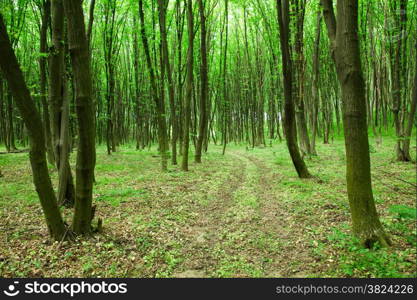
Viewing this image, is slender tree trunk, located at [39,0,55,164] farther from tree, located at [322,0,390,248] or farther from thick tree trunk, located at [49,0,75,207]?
tree, located at [322,0,390,248]

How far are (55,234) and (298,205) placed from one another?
576 cm

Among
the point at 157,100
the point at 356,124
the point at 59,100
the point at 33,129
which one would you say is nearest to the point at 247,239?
the point at 356,124

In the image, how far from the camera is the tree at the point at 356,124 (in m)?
4.29

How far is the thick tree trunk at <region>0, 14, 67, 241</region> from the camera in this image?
4.22 meters

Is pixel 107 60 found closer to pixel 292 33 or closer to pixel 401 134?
pixel 292 33

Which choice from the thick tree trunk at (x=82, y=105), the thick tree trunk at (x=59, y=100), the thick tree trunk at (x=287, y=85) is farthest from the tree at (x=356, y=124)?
the thick tree trunk at (x=59, y=100)

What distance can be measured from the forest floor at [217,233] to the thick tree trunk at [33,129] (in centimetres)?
52

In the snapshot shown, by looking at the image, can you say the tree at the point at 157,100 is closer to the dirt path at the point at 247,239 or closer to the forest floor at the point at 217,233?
the forest floor at the point at 217,233

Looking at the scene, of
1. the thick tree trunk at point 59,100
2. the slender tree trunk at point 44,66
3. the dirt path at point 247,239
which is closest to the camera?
the dirt path at point 247,239

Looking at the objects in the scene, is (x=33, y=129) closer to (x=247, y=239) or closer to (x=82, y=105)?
(x=82, y=105)

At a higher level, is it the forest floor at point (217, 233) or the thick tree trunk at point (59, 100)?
the thick tree trunk at point (59, 100)

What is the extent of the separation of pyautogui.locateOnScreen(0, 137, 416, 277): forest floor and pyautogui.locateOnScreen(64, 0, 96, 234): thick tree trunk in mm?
757

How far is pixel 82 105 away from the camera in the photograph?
471cm

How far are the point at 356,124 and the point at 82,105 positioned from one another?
4699mm
